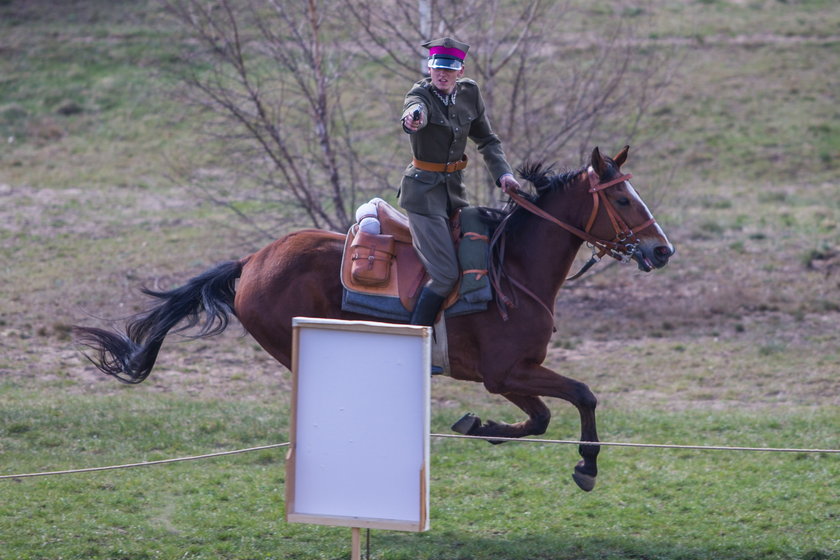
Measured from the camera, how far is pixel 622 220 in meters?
6.38

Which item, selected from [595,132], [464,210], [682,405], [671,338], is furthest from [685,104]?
[464,210]

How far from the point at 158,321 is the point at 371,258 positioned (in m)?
1.77

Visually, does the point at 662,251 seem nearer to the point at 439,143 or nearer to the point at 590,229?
the point at 590,229

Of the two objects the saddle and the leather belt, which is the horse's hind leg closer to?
the saddle

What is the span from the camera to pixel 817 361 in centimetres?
1147

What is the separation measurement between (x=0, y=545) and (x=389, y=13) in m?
8.00

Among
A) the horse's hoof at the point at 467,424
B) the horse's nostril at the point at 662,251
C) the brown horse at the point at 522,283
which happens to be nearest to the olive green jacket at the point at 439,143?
the brown horse at the point at 522,283

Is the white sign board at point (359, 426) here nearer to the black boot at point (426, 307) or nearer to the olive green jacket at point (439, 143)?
the black boot at point (426, 307)

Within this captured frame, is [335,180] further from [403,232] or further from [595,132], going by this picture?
[403,232]

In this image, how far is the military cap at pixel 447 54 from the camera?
21.0ft

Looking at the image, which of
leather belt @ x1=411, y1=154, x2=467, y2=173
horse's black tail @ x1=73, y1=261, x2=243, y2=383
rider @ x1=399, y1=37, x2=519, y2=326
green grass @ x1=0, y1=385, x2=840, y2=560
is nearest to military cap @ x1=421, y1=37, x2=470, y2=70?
rider @ x1=399, y1=37, x2=519, y2=326

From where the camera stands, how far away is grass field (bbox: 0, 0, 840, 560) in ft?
22.8

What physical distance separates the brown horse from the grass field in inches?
44.3

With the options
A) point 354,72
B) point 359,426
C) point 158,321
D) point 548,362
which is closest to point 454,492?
point 158,321
